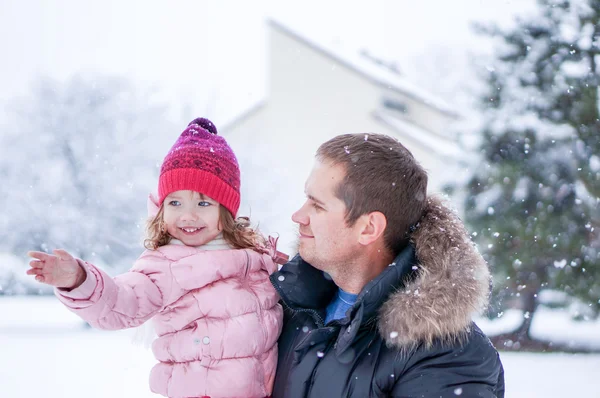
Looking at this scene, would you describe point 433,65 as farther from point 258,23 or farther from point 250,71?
point 258,23

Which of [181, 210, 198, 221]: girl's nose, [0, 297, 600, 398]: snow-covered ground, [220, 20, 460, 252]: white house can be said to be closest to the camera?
[181, 210, 198, 221]: girl's nose

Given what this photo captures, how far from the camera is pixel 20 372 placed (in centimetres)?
806

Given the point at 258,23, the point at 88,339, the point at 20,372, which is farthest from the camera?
the point at 258,23

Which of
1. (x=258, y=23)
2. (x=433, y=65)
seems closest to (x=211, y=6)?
(x=258, y=23)

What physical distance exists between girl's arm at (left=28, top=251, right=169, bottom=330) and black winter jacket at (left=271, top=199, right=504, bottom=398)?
1.71 feet

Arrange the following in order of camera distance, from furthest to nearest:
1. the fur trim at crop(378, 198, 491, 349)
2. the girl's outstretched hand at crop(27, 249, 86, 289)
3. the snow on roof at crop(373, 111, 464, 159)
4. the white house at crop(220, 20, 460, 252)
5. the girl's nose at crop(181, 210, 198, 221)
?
the white house at crop(220, 20, 460, 252), the snow on roof at crop(373, 111, 464, 159), the girl's nose at crop(181, 210, 198, 221), the fur trim at crop(378, 198, 491, 349), the girl's outstretched hand at crop(27, 249, 86, 289)

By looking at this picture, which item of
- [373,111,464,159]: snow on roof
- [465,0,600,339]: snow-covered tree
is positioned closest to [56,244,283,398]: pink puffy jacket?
[465,0,600,339]: snow-covered tree

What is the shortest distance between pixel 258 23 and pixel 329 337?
1850 inches

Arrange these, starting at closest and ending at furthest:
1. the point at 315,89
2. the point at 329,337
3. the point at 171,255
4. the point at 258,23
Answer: the point at 329,337 → the point at 171,255 → the point at 315,89 → the point at 258,23

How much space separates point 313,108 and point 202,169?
1625cm

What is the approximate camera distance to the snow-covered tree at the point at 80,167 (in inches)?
547

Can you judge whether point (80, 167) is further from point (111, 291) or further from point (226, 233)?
point (111, 291)

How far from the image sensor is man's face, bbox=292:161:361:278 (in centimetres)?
221

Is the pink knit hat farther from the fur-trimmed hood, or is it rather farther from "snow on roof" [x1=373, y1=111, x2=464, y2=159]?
"snow on roof" [x1=373, y1=111, x2=464, y2=159]
